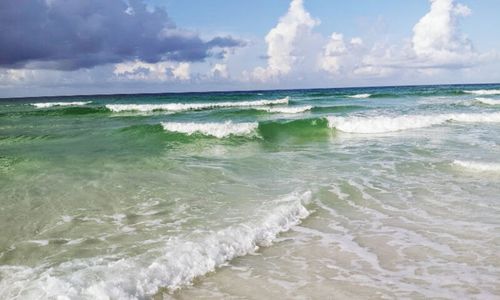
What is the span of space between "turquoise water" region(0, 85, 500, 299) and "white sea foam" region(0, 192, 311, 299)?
0.02 meters

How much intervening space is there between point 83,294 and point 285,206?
12.3ft

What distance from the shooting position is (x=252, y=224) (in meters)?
6.29

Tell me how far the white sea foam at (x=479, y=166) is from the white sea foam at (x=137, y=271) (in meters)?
6.31

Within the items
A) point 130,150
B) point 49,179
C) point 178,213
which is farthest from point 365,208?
point 130,150

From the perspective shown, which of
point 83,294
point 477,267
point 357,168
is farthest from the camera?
point 357,168

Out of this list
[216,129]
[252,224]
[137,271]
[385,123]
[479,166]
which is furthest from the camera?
[385,123]

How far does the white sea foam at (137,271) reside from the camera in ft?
13.8

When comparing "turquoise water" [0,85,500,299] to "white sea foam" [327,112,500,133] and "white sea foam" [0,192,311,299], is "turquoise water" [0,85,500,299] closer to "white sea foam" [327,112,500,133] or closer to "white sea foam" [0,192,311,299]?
"white sea foam" [0,192,311,299]

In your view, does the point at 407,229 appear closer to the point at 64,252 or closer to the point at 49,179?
the point at 64,252

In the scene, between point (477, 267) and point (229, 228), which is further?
point (229, 228)

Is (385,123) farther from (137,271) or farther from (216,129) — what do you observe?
(137,271)

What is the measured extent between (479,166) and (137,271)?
8680mm

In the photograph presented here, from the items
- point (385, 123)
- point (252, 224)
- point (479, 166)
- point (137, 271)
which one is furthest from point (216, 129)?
point (137, 271)

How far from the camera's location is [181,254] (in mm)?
5109
